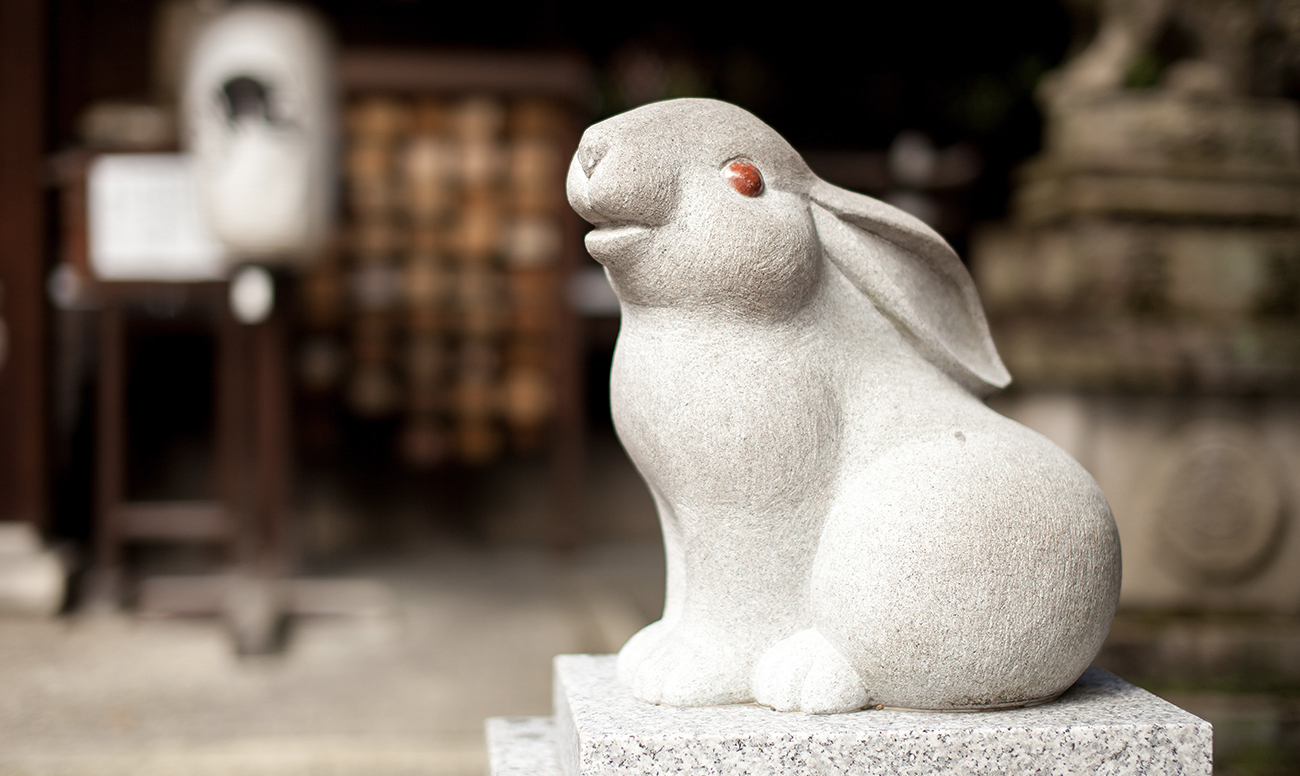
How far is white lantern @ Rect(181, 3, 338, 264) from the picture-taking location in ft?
12.7

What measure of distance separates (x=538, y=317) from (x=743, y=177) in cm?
380

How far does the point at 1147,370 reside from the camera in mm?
3666

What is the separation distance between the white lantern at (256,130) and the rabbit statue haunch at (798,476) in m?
2.31

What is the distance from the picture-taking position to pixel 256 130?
3.85 meters

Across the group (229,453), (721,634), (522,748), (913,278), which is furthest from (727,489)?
(229,453)

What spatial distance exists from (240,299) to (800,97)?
3.32m

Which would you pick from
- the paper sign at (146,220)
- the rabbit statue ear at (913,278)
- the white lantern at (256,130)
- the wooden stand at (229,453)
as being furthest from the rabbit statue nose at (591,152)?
the paper sign at (146,220)

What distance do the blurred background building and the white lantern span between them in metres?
0.07

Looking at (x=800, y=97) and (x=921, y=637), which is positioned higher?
(x=800, y=97)

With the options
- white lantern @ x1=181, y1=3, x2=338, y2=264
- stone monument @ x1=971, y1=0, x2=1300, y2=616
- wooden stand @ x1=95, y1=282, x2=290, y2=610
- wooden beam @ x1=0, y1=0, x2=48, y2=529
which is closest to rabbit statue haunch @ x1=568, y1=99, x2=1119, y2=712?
stone monument @ x1=971, y1=0, x2=1300, y2=616

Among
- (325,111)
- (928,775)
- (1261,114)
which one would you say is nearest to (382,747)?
(928,775)

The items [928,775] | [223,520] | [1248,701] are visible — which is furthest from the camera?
[223,520]

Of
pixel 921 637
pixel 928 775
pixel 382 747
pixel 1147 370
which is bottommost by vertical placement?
pixel 382 747

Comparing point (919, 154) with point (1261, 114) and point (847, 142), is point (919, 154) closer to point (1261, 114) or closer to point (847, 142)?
point (847, 142)
